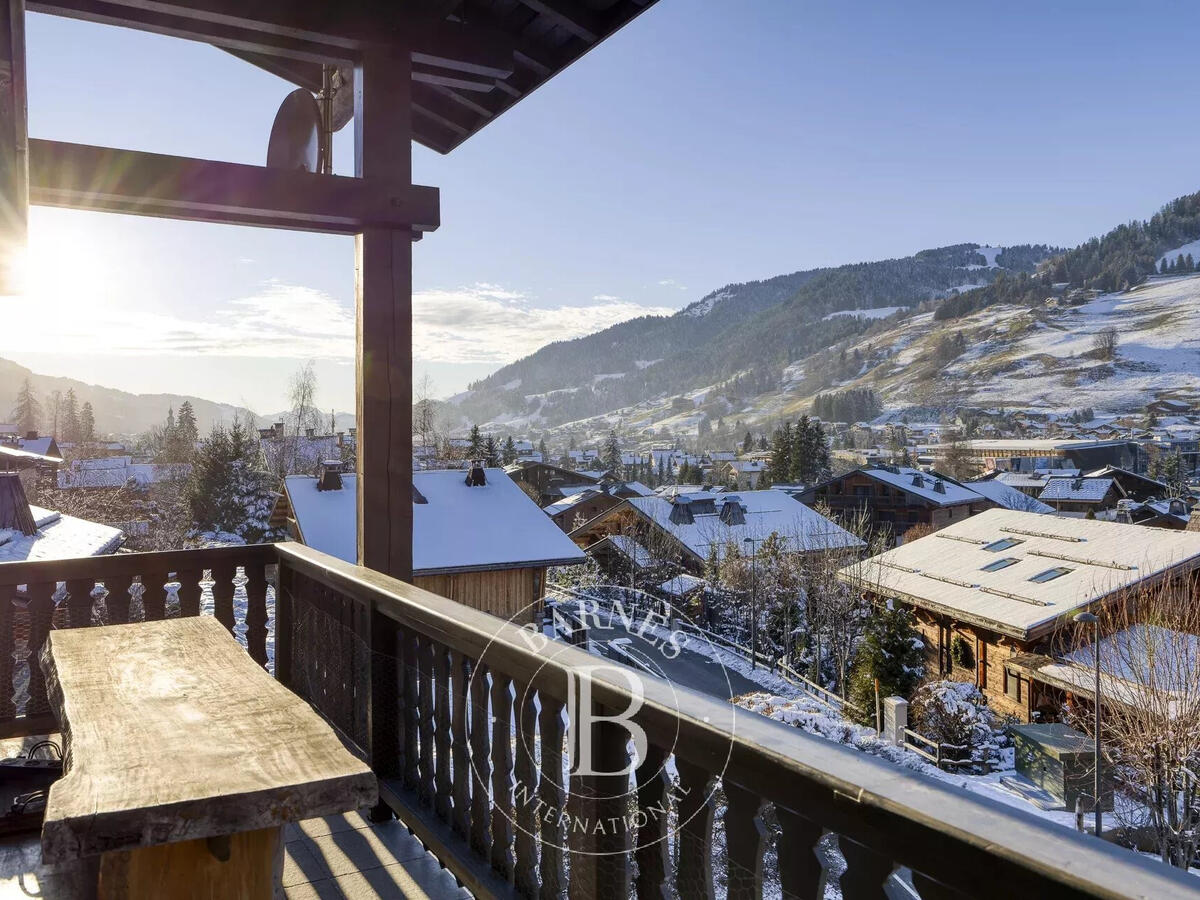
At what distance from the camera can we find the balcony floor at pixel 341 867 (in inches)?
75.7

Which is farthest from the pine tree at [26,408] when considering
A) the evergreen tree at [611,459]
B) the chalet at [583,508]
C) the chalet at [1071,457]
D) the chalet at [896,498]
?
the chalet at [1071,457]

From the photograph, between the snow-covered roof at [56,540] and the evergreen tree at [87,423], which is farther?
the evergreen tree at [87,423]

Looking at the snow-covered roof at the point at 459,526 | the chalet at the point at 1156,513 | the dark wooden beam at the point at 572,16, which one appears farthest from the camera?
the chalet at the point at 1156,513

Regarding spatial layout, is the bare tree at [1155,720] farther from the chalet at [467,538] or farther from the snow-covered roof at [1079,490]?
the snow-covered roof at [1079,490]

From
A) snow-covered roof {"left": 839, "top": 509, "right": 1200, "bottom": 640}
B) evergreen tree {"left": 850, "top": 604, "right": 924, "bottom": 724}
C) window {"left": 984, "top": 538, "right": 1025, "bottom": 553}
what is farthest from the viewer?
window {"left": 984, "top": 538, "right": 1025, "bottom": 553}

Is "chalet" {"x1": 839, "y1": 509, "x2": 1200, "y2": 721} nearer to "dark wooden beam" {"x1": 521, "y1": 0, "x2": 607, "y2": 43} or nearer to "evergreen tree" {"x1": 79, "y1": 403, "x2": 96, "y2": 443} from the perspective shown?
Result: "dark wooden beam" {"x1": 521, "y1": 0, "x2": 607, "y2": 43}

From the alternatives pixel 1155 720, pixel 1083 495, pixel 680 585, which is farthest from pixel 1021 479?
pixel 1155 720

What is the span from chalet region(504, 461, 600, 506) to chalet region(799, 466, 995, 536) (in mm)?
11632

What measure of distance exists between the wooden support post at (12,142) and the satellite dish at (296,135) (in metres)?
1.11

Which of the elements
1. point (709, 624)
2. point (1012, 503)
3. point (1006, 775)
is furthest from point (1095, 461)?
point (1006, 775)

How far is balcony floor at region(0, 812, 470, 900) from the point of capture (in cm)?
192

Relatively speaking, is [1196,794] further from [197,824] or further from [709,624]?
[197,824]

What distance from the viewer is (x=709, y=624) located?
22.1 metres

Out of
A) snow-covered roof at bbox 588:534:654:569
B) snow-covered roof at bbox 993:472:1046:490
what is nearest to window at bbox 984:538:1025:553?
snow-covered roof at bbox 588:534:654:569
